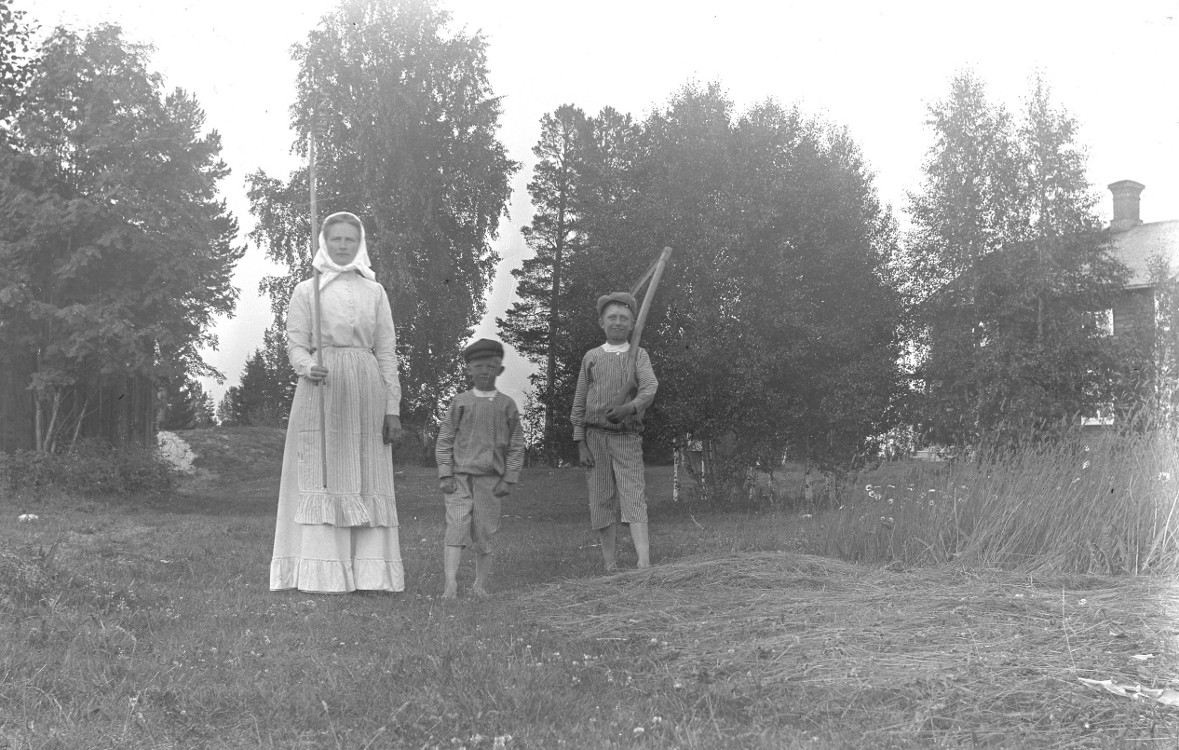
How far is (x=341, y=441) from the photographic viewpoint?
23.2 feet

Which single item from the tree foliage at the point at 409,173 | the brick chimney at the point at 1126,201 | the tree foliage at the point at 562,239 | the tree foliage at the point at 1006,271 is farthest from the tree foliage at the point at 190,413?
the brick chimney at the point at 1126,201

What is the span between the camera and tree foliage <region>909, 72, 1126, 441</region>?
2334cm

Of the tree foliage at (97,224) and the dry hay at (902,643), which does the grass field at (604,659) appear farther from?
the tree foliage at (97,224)

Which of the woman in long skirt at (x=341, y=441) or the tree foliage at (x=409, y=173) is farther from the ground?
the tree foliage at (x=409, y=173)

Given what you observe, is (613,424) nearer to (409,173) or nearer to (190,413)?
(409,173)

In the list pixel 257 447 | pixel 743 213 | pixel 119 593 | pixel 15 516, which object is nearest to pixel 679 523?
pixel 743 213

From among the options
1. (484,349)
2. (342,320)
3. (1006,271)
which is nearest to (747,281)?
(1006,271)

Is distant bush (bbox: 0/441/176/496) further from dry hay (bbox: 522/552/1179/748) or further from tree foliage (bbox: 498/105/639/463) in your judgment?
dry hay (bbox: 522/552/1179/748)

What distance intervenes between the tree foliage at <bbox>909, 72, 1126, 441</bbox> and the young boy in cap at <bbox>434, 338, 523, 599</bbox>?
16.6 m

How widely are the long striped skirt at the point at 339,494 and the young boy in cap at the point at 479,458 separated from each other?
405 millimetres

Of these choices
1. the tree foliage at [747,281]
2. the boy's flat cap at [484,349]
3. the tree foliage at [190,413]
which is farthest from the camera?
the tree foliage at [190,413]

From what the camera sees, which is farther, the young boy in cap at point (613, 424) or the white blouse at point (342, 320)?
the young boy in cap at point (613, 424)

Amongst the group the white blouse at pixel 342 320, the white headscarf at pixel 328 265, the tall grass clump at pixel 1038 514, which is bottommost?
the tall grass clump at pixel 1038 514

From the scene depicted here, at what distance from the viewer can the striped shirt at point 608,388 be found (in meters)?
7.89
